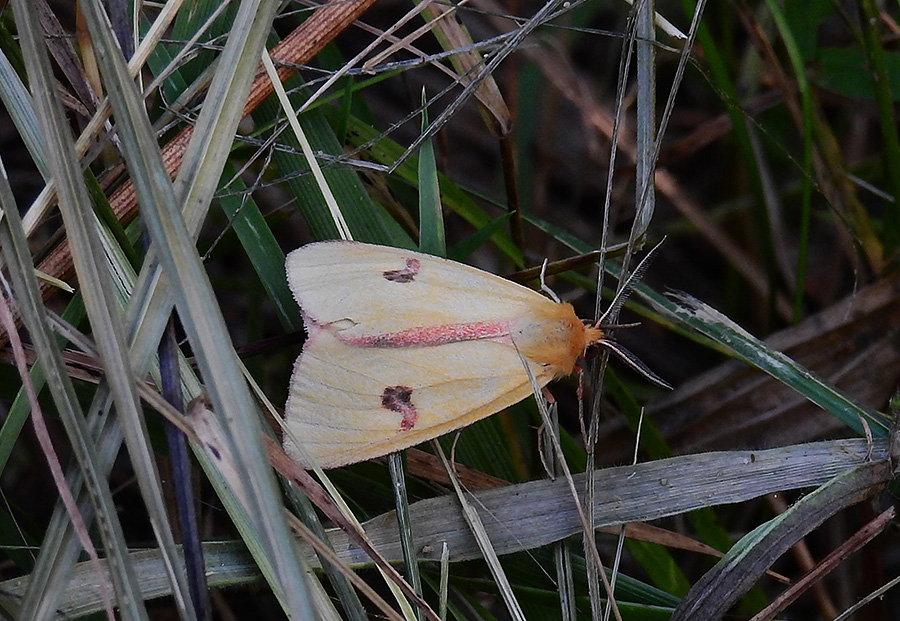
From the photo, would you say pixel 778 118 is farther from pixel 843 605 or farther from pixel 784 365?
pixel 843 605

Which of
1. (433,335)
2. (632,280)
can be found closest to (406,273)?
(433,335)

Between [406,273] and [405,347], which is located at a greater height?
[406,273]

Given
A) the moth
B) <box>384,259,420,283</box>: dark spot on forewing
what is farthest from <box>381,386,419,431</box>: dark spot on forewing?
<box>384,259,420,283</box>: dark spot on forewing

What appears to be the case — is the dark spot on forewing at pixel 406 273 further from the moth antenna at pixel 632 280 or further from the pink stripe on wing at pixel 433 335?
the moth antenna at pixel 632 280

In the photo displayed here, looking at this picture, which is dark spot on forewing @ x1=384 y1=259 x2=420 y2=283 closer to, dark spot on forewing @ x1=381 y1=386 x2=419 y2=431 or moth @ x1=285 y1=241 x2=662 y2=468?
moth @ x1=285 y1=241 x2=662 y2=468

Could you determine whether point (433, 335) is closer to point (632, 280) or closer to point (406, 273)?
point (406, 273)

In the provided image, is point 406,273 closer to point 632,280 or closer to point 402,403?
point 402,403
